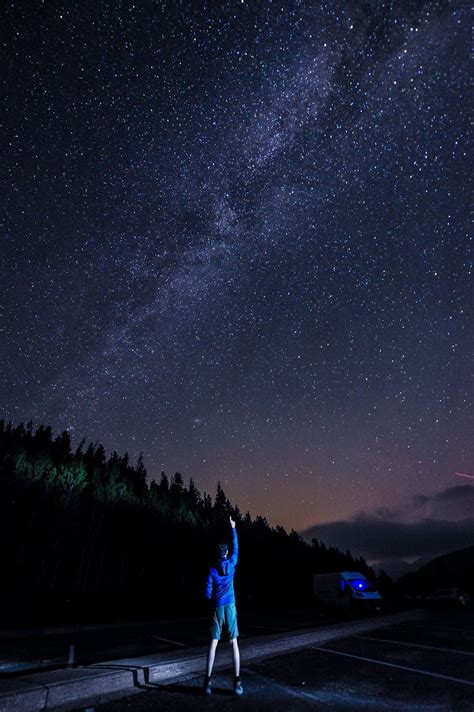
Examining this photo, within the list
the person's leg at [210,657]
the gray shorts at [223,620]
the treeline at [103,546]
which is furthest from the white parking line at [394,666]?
the treeline at [103,546]

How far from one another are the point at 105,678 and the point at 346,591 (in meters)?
16.2

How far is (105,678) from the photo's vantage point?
5520 millimetres

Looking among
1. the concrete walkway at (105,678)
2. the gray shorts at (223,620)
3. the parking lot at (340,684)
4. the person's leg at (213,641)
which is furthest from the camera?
the gray shorts at (223,620)

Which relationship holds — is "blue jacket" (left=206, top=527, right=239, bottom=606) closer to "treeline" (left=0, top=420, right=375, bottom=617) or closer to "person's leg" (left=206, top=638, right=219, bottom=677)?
"person's leg" (left=206, top=638, right=219, bottom=677)

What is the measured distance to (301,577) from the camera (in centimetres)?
9225

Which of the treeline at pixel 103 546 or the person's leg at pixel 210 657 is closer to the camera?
the person's leg at pixel 210 657

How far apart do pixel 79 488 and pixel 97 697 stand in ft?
187

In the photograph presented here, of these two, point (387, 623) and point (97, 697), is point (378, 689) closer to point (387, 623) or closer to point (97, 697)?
point (97, 697)

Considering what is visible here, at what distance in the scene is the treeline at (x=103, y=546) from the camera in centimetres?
4459

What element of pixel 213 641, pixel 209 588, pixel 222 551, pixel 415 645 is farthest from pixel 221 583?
pixel 415 645

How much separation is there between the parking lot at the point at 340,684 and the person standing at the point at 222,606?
0.33 metres

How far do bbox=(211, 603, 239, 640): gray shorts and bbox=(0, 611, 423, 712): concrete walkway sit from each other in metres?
1.36

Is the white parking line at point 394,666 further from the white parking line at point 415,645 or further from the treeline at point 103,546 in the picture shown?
the treeline at point 103,546

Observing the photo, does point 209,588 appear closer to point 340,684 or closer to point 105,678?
point 105,678
